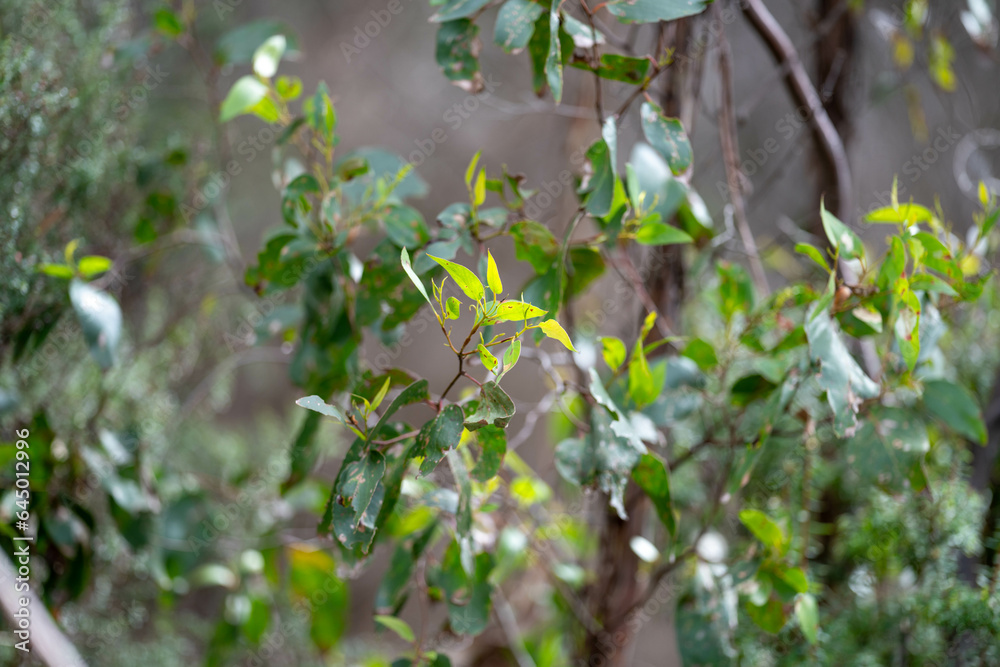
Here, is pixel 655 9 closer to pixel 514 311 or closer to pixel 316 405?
pixel 514 311

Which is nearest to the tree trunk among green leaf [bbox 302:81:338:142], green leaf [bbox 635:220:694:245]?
green leaf [bbox 635:220:694:245]

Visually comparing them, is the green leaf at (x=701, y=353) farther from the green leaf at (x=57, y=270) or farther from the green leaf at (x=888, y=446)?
the green leaf at (x=57, y=270)

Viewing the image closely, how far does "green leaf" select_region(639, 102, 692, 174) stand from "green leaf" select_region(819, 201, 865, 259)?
0.12 meters

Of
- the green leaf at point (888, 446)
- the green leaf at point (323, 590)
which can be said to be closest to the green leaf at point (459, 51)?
the green leaf at point (888, 446)

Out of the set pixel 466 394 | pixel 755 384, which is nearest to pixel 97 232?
pixel 466 394

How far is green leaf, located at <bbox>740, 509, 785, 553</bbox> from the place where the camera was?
569 millimetres

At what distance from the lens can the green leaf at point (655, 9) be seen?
492mm

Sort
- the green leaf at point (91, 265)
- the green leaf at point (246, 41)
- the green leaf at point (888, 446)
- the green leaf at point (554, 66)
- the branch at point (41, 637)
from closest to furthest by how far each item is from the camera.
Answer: the branch at point (41, 637)
the green leaf at point (554, 66)
the green leaf at point (888, 446)
the green leaf at point (91, 265)
the green leaf at point (246, 41)

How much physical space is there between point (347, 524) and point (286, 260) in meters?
0.29

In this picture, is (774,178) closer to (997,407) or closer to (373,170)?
(997,407)

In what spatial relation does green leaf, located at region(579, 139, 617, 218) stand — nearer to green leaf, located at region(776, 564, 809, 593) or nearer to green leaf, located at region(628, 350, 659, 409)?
green leaf, located at region(628, 350, 659, 409)

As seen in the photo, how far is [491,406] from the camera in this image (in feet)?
1.43

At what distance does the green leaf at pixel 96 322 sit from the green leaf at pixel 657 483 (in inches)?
22.0
